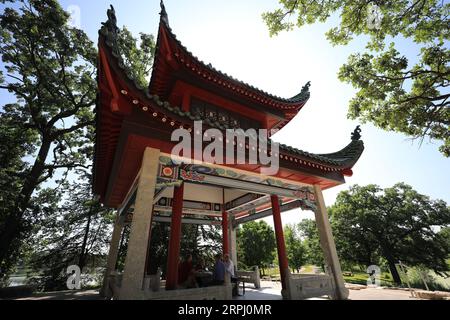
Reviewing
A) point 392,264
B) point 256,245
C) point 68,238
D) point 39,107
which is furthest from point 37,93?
point 392,264

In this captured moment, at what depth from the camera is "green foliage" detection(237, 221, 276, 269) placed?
25.2 meters

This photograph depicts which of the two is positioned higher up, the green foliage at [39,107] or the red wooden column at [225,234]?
the green foliage at [39,107]

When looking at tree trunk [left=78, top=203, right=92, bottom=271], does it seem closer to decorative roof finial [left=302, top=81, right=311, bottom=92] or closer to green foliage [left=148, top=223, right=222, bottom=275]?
green foliage [left=148, top=223, right=222, bottom=275]

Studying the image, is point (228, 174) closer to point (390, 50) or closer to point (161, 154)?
point (161, 154)

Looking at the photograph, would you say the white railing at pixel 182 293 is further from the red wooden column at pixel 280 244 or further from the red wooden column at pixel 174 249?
the red wooden column at pixel 280 244

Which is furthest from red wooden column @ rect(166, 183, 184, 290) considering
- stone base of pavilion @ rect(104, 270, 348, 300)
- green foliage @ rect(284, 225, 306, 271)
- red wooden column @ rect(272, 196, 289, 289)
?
green foliage @ rect(284, 225, 306, 271)

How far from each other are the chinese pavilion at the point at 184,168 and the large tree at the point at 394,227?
2345 cm

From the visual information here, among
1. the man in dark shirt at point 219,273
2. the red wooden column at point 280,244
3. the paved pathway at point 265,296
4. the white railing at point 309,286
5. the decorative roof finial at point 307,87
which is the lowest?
the paved pathway at point 265,296

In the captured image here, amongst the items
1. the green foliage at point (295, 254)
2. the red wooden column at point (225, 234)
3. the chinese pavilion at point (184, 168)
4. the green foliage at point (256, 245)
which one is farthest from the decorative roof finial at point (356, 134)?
the green foliage at point (295, 254)

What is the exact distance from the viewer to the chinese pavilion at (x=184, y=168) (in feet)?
14.6

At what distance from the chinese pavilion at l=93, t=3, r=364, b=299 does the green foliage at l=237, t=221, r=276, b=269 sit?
15368 mm

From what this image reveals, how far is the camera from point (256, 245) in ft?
83.5

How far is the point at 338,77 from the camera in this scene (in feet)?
30.5
